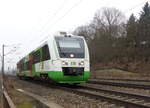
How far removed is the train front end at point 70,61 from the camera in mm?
16266

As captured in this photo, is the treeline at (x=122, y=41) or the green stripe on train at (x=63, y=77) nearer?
the green stripe on train at (x=63, y=77)

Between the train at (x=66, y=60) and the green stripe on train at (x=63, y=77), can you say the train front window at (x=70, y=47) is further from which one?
the green stripe on train at (x=63, y=77)

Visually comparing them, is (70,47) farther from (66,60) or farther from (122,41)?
(122,41)

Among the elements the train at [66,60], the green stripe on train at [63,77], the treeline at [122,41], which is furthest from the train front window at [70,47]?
the treeline at [122,41]

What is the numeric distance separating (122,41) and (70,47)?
43636 millimetres

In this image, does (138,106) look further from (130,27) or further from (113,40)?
(113,40)

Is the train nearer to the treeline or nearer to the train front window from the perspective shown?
the train front window

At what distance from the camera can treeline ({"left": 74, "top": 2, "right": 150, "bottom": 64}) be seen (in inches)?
2117

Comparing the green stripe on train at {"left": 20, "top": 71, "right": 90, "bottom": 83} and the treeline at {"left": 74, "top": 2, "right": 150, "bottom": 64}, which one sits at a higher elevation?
the treeline at {"left": 74, "top": 2, "right": 150, "bottom": 64}

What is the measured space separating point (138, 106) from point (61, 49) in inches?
361

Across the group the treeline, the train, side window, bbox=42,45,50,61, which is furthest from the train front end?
the treeline

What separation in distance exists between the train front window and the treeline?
36.4m

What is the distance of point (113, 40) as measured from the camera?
61.5m

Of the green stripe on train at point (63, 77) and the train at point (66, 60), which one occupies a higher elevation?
the train at point (66, 60)
